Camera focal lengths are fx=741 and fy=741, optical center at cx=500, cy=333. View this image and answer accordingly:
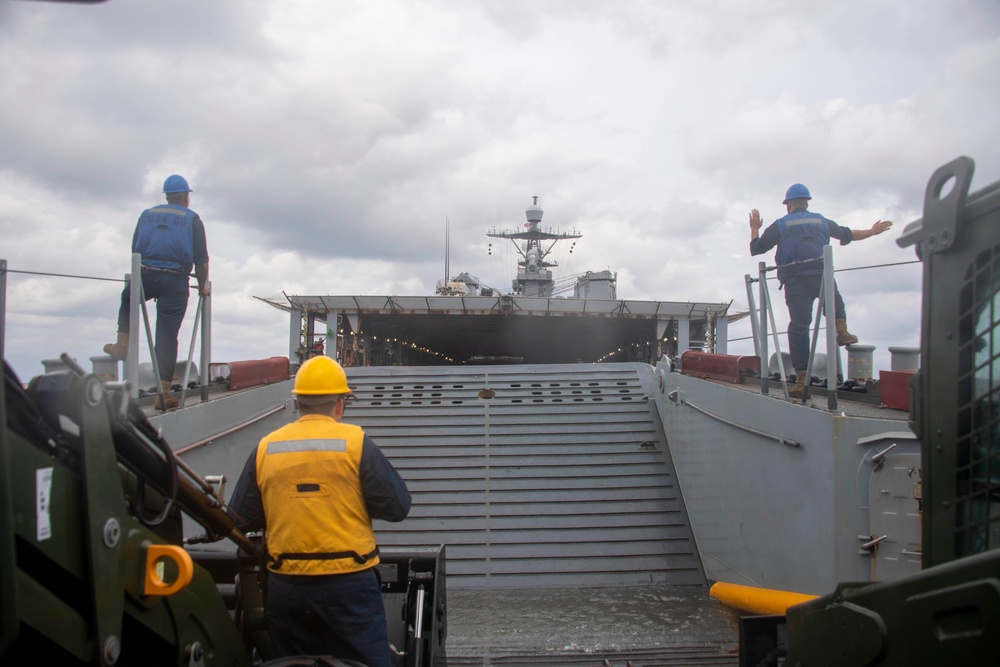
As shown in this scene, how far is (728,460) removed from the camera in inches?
250

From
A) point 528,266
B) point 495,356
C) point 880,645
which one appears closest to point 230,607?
point 880,645

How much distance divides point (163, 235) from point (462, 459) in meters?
3.91

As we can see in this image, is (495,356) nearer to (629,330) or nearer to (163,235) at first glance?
(629,330)

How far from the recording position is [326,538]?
2865mm

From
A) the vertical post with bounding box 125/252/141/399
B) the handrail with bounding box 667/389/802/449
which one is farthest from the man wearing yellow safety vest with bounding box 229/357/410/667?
the handrail with bounding box 667/389/802/449

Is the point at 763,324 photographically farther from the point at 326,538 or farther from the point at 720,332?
the point at 720,332

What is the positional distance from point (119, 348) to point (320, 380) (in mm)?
3251

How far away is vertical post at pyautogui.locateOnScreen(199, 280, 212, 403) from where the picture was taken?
609cm

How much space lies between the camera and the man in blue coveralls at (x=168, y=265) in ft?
18.5

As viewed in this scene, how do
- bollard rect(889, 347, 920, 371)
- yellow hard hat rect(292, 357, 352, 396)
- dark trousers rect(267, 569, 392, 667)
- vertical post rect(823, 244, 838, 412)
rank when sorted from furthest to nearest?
1. bollard rect(889, 347, 920, 371)
2. vertical post rect(823, 244, 838, 412)
3. yellow hard hat rect(292, 357, 352, 396)
4. dark trousers rect(267, 569, 392, 667)

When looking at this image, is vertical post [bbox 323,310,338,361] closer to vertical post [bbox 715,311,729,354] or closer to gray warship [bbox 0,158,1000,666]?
gray warship [bbox 0,158,1000,666]

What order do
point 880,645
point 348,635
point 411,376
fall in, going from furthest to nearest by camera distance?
point 411,376 → point 348,635 → point 880,645

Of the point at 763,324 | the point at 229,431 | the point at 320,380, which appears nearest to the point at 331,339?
the point at 229,431

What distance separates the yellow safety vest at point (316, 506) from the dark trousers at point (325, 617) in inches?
2.0
